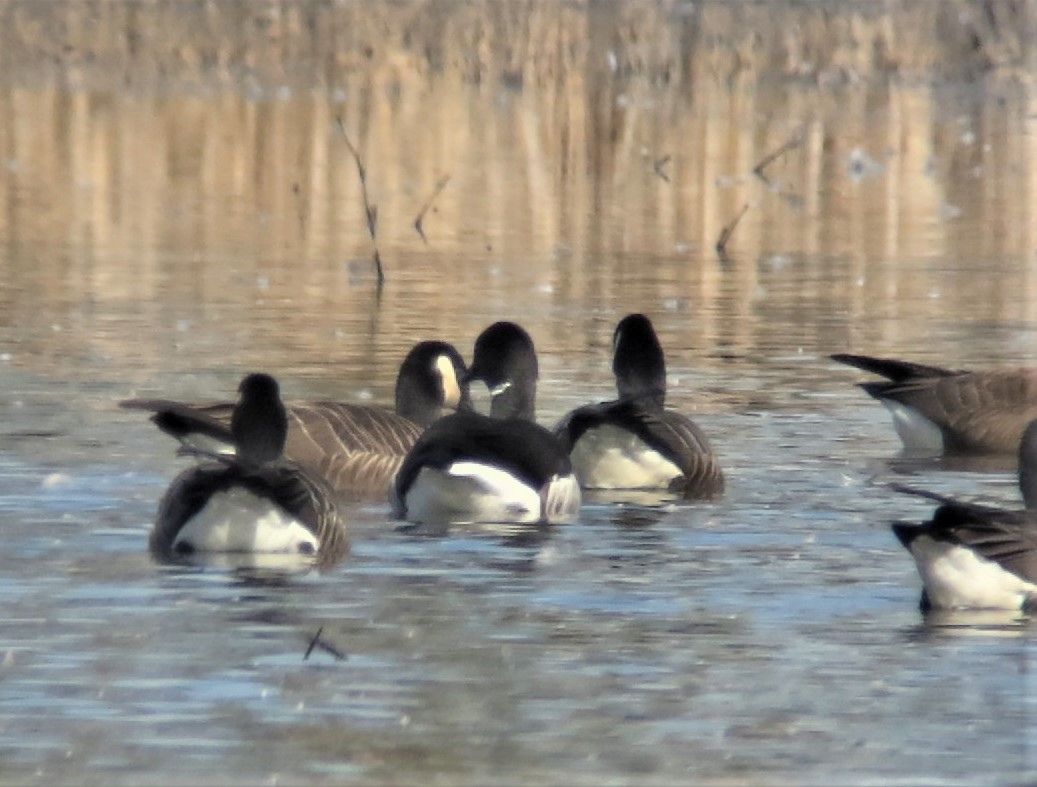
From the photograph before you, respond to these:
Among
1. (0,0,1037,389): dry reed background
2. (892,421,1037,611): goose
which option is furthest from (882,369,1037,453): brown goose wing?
(892,421,1037,611): goose

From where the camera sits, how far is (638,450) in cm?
1134

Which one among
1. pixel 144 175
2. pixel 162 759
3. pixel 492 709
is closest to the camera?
pixel 162 759

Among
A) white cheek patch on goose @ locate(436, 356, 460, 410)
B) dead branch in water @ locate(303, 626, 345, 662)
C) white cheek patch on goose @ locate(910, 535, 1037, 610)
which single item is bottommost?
dead branch in water @ locate(303, 626, 345, 662)

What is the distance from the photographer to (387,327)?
1672cm

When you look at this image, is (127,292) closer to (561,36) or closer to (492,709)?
(492,709)

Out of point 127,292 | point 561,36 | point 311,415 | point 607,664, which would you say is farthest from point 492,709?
point 561,36

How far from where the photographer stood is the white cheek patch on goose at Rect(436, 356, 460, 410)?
12.0 metres

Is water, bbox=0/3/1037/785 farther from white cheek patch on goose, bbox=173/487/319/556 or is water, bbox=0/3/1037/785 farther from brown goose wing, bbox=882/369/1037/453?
brown goose wing, bbox=882/369/1037/453

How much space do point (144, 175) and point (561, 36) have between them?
1254 centimetres

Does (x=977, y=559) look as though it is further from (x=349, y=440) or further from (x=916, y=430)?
(x=916, y=430)

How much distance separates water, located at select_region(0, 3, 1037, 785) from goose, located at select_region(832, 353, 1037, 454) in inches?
9.6

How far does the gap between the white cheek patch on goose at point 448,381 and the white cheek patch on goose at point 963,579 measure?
13.2ft

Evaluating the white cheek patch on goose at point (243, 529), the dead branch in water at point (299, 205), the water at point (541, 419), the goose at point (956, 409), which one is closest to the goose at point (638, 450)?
the water at point (541, 419)

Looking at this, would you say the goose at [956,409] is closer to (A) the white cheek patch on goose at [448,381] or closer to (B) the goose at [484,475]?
(A) the white cheek patch on goose at [448,381]
